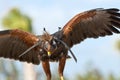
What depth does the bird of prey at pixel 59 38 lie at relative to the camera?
38.2ft

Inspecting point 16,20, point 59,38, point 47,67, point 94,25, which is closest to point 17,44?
point 47,67

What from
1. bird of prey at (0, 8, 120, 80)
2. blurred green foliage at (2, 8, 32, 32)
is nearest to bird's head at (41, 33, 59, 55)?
bird of prey at (0, 8, 120, 80)

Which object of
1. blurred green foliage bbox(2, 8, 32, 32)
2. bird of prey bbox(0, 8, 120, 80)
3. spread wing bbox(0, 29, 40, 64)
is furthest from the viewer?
blurred green foliage bbox(2, 8, 32, 32)

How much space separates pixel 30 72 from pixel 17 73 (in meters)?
10.9

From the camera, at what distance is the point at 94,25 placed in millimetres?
13711

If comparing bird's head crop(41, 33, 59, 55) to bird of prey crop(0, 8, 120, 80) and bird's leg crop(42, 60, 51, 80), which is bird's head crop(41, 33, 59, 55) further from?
bird's leg crop(42, 60, 51, 80)

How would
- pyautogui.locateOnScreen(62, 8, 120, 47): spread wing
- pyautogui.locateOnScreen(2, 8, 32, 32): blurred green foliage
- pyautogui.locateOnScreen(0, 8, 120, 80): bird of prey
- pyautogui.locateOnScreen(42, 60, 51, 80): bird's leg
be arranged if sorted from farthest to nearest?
1. pyautogui.locateOnScreen(2, 8, 32, 32): blurred green foliage
2. pyautogui.locateOnScreen(62, 8, 120, 47): spread wing
3. pyautogui.locateOnScreen(42, 60, 51, 80): bird's leg
4. pyautogui.locateOnScreen(0, 8, 120, 80): bird of prey

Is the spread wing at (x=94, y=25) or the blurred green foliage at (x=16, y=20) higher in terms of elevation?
the spread wing at (x=94, y=25)

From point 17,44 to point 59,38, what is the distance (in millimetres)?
1661

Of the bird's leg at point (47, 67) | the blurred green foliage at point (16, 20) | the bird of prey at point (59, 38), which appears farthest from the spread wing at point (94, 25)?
the blurred green foliage at point (16, 20)

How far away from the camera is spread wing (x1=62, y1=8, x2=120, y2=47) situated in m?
13.0

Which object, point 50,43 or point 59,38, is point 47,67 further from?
point 50,43

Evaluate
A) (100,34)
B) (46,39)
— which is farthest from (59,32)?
(100,34)

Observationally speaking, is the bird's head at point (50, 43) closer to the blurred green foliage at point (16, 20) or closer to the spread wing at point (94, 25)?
the spread wing at point (94, 25)
